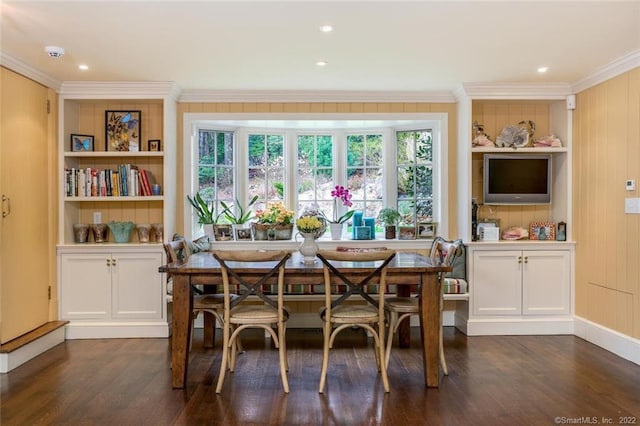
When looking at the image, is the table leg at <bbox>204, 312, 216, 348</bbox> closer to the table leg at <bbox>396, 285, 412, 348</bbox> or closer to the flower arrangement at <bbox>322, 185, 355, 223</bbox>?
the table leg at <bbox>396, 285, 412, 348</bbox>

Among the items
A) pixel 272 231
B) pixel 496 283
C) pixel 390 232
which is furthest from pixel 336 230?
pixel 496 283

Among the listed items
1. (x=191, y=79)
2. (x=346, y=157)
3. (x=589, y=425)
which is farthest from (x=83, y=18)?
(x=589, y=425)

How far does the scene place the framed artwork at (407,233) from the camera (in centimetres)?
498

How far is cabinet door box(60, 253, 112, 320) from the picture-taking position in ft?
14.3

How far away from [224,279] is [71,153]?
236cm

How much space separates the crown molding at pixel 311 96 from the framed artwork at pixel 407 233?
4.30ft

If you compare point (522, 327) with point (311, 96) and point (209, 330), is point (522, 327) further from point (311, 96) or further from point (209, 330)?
point (311, 96)

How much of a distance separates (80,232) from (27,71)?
147cm

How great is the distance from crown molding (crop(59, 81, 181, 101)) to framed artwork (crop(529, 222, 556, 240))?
3703mm

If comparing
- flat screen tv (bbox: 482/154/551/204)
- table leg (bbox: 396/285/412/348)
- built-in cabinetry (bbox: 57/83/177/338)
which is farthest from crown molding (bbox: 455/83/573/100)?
built-in cabinetry (bbox: 57/83/177/338)

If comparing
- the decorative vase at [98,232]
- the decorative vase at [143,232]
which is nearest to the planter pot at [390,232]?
the decorative vase at [143,232]

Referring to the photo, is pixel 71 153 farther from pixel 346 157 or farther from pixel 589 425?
pixel 589 425

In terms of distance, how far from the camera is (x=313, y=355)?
3830mm

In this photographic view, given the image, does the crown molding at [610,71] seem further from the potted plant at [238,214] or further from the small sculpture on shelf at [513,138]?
the potted plant at [238,214]
